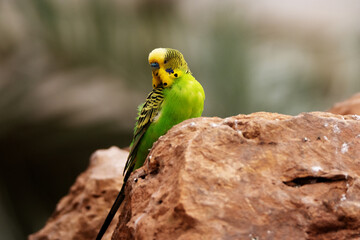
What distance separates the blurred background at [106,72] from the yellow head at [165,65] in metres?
2.83

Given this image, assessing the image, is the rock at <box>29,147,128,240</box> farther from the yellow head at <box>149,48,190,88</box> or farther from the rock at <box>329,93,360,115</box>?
the rock at <box>329,93,360,115</box>

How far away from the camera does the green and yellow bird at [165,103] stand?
3.50m

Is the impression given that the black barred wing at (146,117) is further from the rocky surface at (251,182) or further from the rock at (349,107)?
the rock at (349,107)

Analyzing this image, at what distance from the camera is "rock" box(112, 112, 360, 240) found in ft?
6.29

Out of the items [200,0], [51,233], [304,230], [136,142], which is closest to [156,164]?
[304,230]

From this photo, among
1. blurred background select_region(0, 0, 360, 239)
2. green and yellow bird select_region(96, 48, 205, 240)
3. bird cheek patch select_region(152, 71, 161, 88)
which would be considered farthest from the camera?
blurred background select_region(0, 0, 360, 239)

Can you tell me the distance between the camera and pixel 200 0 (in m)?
6.72

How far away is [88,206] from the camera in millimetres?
4320

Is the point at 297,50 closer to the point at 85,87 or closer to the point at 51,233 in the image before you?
the point at 85,87

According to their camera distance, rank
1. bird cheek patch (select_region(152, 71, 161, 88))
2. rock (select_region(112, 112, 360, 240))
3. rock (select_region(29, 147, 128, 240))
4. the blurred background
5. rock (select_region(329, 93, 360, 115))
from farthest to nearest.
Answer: the blurred background, rock (select_region(329, 93, 360, 115)), rock (select_region(29, 147, 128, 240)), bird cheek patch (select_region(152, 71, 161, 88)), rock (select_region(112, 112, 360, 240))

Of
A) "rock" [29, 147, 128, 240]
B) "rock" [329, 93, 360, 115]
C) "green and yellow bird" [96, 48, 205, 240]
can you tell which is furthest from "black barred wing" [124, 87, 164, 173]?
"rock" [329, 93, 360, 115]

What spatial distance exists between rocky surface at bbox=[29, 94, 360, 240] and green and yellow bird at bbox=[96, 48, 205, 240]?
107cm

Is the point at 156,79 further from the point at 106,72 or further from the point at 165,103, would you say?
the point at 106,72

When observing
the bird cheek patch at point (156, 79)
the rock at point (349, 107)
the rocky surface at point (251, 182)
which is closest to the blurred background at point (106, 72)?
the rock at point (349, 107)
